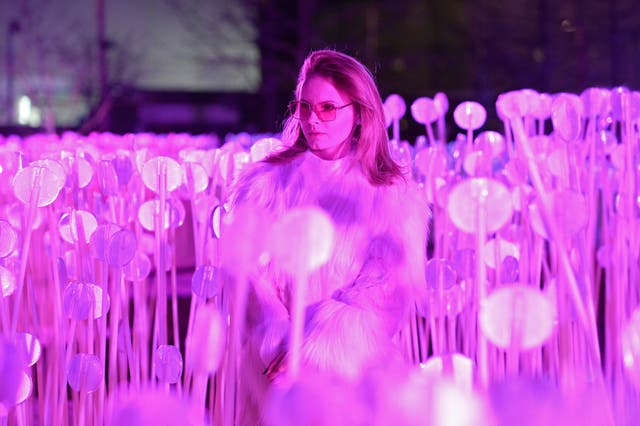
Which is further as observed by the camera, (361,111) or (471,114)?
(471,114)

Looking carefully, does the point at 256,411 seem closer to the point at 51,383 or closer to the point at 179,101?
the point at 51,383

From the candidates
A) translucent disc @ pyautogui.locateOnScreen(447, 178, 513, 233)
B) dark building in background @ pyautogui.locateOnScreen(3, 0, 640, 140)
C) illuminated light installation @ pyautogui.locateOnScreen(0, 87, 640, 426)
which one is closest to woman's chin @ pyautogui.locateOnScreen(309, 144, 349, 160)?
illuminated light installation @ pyautogui.locateOnScreen(0, 87, 640, 426)

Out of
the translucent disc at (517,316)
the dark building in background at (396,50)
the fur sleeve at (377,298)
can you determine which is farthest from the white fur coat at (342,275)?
the dark building in background at (396,50)

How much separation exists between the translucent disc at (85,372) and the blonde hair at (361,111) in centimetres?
38

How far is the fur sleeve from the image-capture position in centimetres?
96

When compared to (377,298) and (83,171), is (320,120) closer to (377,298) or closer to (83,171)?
(377,298)

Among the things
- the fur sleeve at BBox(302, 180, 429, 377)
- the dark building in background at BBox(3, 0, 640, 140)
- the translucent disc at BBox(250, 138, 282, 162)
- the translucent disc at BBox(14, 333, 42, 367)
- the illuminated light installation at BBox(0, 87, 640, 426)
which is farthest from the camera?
the dark building in background at BBox(3, 0, 640, 140)

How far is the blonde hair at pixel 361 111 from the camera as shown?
3.61ft

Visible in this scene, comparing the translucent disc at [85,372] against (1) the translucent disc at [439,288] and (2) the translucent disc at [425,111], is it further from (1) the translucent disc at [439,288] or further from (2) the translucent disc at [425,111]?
(2) the translucent disc at [425,111]

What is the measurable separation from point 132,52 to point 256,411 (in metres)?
7.68

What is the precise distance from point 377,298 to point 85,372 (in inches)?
14.4

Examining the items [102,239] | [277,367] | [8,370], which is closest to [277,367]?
[277,367]

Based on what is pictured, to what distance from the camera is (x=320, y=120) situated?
1.09 meters

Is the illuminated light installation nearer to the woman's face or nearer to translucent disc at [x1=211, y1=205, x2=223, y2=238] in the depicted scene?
translucent disc at [x1=211, y1=205, x2=223, y2=238]
